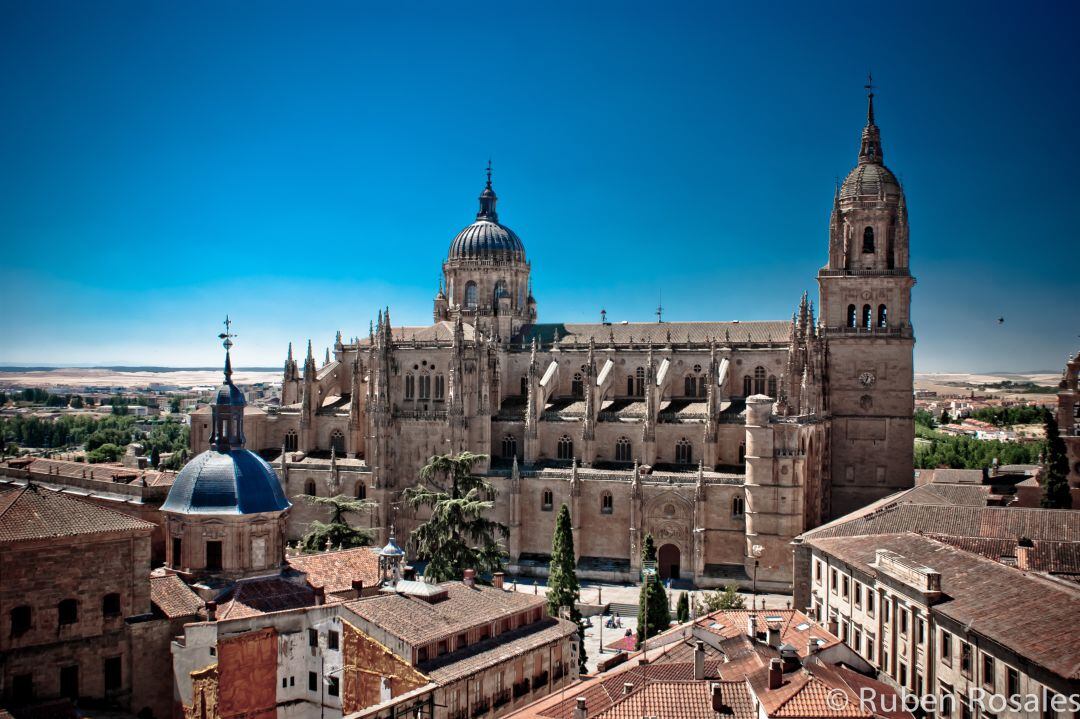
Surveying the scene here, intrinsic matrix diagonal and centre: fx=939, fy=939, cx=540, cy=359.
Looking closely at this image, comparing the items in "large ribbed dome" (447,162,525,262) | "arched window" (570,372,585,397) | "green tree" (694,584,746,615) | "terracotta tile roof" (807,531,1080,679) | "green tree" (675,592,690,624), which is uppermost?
"large ribbed dome" (447,162,525,262)

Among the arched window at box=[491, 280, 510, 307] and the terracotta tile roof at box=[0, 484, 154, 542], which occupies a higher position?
the arched window at box=[491, 280, 510, 307]

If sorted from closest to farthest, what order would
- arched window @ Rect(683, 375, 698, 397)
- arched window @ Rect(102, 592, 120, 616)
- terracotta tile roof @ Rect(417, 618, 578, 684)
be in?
1. terracotta tile roof @ Rect(417, 618, 578, 684)
2. arched window @ Rect(102, 592, 120, 616)
3. arched window @ Rect(683, 375, 698, 397)

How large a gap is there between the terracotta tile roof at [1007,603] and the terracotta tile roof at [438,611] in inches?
581

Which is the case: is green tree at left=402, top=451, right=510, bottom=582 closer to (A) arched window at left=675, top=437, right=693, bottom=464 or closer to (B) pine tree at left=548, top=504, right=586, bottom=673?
(B) pine tree at left=548, top=504, right=586, bottom=673

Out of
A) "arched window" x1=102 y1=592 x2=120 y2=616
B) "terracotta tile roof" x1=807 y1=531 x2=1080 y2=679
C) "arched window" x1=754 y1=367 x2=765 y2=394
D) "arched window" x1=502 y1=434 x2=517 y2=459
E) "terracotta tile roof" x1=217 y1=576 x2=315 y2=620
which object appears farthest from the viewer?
"arched window" x1=502 y1=434 x2=517 y2=459

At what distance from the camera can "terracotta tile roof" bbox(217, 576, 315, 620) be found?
1355 inches

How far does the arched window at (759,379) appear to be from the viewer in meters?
70.1

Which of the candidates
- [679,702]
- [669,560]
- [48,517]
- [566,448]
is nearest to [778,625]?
[679,702]

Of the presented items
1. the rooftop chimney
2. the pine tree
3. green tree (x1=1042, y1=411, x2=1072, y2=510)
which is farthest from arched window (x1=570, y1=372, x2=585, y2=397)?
the rooftop chimney

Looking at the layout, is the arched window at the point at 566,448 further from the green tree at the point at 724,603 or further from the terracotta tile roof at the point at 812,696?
the terracotta tile roof at the point at 812,696

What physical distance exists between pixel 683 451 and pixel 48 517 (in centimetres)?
4436

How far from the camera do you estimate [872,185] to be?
69375mm

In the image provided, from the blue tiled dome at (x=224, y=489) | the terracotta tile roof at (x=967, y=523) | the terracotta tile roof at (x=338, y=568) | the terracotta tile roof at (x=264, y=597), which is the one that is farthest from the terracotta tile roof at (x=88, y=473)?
the terracotta tile roof at (x=967, y=523)

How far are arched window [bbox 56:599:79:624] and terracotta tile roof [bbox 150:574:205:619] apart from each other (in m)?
3.02
